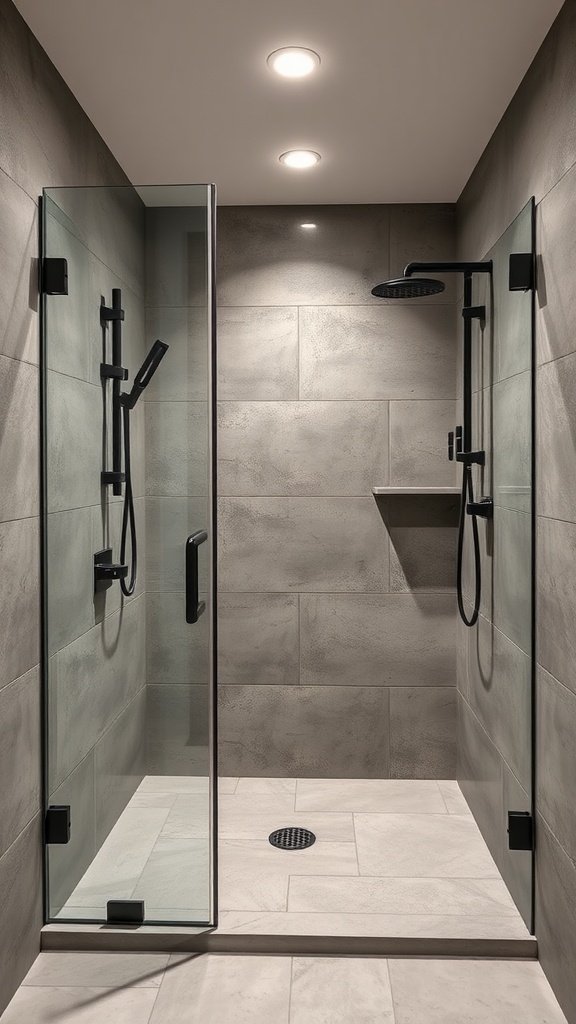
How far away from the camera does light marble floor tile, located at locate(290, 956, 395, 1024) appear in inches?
77.2

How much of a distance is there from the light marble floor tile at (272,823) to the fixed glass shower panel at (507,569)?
0.52 metres

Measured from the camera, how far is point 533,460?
220 cm

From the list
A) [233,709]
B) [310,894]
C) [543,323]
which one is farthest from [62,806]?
[543,323]

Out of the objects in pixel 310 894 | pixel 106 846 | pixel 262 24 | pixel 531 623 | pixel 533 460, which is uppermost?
pixel 262 24

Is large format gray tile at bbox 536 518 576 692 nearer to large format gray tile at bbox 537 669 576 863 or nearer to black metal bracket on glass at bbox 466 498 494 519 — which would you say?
large format gray tile at bbox 537 669 576 863

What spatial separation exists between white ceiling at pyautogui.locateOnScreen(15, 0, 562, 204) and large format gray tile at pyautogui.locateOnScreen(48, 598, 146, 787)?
1.53m

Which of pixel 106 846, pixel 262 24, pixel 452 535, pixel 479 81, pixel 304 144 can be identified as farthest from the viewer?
pixel 452 535

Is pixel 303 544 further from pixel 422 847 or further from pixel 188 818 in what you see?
pixel 188 818

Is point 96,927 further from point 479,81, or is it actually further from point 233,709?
point 479,81

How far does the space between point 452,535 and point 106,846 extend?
75.3 inches

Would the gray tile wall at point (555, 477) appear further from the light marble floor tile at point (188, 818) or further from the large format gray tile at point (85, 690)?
the large format gray tile at point (85, 690)

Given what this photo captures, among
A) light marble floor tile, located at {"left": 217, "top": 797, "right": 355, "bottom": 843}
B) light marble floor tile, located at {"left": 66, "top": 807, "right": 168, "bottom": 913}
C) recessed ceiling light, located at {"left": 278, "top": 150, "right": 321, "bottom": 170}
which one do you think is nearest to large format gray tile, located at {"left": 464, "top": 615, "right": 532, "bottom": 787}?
light marble floor tile, located at {"left": 217, "top": 797, "right": 355, "bottom": 843}

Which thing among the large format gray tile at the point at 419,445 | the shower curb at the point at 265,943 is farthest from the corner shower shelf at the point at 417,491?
the shower curb at the point at 265,943

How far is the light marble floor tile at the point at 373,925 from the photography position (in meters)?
2.26
